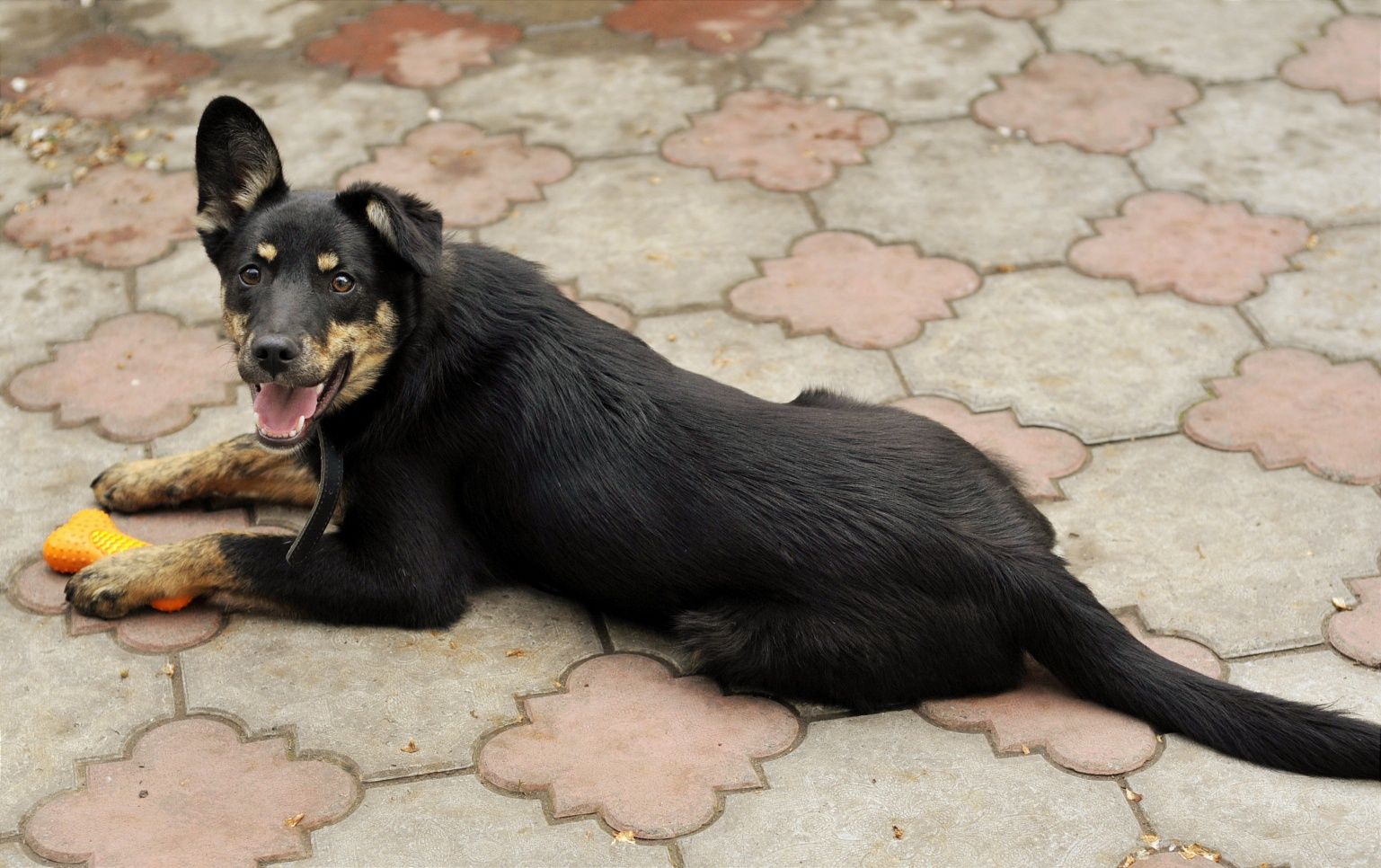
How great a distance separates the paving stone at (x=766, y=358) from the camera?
197 inches

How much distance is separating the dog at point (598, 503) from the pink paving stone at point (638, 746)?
10 cm

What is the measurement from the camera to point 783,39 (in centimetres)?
711

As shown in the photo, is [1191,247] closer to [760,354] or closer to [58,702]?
[760,354]

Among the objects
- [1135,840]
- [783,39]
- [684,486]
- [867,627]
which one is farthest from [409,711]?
[783,39]

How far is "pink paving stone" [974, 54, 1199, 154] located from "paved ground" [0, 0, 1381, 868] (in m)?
0.02

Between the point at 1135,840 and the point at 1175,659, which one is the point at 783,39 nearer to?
the point at 1175,659

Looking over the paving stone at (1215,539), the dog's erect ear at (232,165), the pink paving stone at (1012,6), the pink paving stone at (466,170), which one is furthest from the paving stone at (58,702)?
the pink paving stone at (1012,6)

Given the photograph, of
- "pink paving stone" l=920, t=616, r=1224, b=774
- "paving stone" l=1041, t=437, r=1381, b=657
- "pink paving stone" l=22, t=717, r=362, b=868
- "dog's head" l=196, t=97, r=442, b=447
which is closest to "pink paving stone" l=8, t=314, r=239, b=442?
"dog's head" l=196, t=97, r=442, b=447

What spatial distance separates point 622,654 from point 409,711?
55 centimetres

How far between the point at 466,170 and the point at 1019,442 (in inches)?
99.7

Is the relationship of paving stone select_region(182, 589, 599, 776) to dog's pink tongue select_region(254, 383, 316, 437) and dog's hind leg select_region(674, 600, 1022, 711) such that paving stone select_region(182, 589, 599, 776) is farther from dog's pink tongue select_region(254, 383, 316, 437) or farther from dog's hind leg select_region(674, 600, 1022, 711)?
dog's pink tongue select_region(254, 383, 316, 437)

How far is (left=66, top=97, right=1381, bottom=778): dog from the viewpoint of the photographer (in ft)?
12.2

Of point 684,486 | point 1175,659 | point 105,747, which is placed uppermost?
point 684,486

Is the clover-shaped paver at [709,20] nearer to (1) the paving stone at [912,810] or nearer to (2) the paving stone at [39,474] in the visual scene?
(2) the paving stone at [39,474]
